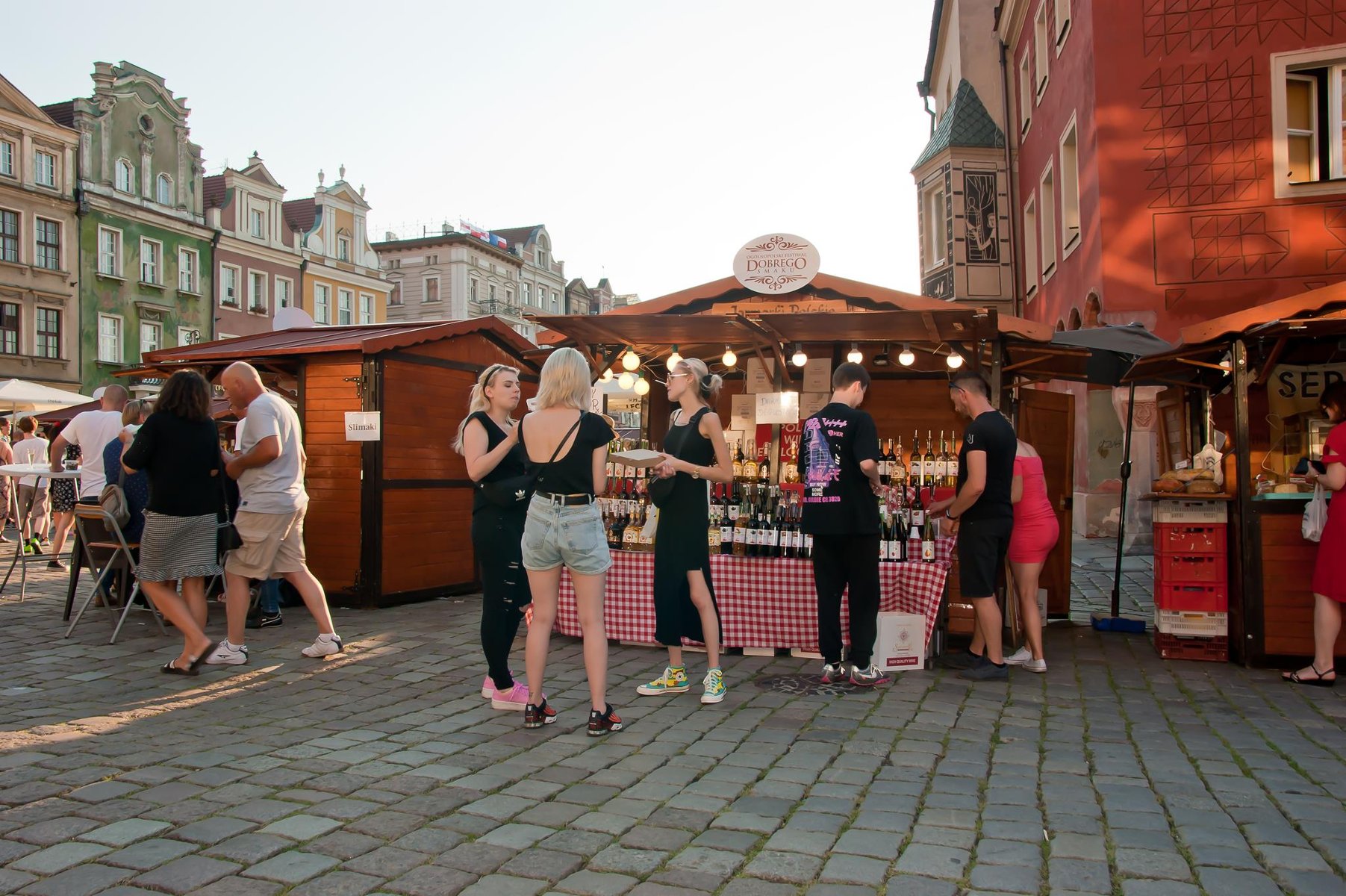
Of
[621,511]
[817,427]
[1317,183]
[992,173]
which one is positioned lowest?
[621,511]

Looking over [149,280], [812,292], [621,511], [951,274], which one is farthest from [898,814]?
[149,280]

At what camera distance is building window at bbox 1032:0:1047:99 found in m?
17.5

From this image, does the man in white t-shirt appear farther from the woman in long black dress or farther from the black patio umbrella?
the black patio umbrella

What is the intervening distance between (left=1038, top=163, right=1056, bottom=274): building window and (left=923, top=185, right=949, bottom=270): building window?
4323mm

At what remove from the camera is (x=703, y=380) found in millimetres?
5750

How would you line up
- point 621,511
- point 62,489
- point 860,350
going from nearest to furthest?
point 621,511 → point 860,350 → point 62,489

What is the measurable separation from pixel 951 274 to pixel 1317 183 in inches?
369

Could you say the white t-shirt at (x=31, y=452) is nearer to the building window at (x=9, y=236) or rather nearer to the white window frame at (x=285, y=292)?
the building window at (x=9, y=236)

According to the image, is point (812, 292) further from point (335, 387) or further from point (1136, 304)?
point (1136, 304)

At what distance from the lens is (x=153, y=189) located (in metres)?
36.9

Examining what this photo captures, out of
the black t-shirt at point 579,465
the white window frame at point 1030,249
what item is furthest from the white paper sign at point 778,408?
the white window frame at point 1030,249

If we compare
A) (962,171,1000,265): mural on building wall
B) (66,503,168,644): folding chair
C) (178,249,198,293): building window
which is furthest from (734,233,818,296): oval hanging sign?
(178,249,198,293): building window

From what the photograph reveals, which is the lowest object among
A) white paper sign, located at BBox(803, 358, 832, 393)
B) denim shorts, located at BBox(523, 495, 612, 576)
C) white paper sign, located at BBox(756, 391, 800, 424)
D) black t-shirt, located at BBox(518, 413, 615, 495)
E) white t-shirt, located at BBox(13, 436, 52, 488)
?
denim shorts, located at BBox(523, 495, 612, 576)

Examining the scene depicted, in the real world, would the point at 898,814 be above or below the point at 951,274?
below
